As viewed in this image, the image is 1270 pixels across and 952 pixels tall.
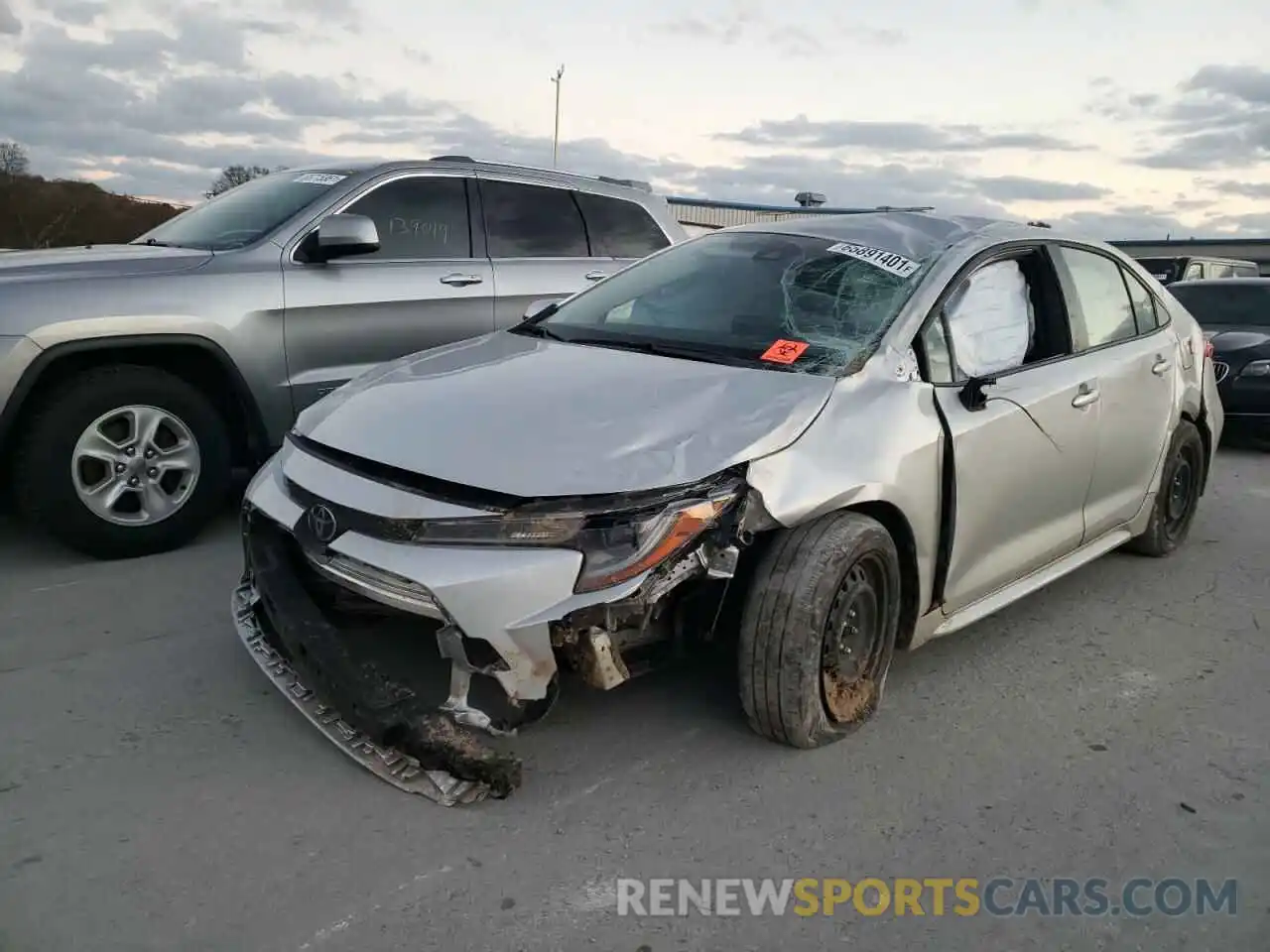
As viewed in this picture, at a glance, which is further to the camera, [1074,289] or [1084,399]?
[1074,289]

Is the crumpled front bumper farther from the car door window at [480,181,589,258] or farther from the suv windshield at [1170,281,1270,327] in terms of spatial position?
the suv windshield at [1170,281,1270,327]

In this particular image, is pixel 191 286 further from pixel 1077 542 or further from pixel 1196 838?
pixel 1196 838

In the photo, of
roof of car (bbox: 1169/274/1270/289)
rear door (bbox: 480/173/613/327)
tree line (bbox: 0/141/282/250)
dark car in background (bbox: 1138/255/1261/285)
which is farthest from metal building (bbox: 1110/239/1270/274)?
rear door (bbox: 480/173/613/327)

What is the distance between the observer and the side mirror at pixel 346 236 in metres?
4.85

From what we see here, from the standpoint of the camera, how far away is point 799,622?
9.64 ft

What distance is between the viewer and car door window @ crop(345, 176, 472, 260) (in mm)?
5492

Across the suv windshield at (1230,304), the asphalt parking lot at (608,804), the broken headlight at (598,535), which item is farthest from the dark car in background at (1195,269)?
the broken headlight at (598,535)

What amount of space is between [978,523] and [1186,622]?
1526 millimetres

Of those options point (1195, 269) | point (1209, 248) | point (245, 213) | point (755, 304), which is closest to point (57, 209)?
point (245, 213)

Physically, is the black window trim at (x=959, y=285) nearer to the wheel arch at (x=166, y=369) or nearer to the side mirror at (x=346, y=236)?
the side mirror at (x=346, y=236)

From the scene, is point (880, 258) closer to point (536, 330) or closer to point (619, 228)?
point (536, 330)

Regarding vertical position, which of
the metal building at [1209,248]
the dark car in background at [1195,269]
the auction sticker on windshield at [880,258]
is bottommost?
the metal building at [1209,248]

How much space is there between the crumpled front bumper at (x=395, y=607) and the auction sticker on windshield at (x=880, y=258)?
170cm

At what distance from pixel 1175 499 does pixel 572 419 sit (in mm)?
3649
